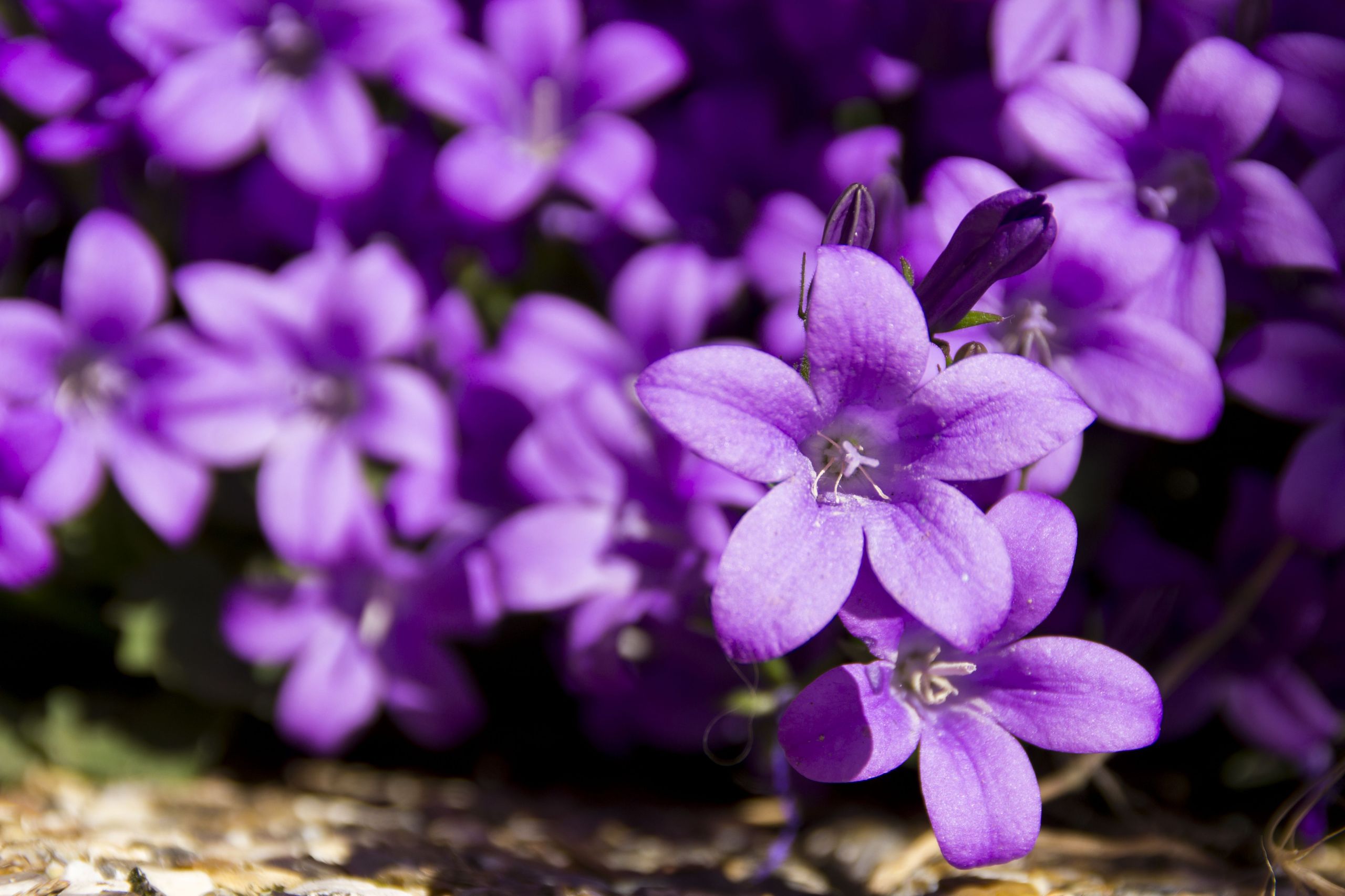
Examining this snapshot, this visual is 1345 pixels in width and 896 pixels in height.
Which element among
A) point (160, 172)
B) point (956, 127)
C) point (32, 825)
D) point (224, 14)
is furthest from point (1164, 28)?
point (32, 825)

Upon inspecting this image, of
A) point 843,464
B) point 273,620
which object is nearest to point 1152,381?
point 843,464

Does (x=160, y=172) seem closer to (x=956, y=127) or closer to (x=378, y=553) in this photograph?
(x=378, y=553)

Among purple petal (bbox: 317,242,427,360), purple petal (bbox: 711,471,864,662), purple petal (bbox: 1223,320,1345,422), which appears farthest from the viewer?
purple petal (bbox: 317,242,427,360)

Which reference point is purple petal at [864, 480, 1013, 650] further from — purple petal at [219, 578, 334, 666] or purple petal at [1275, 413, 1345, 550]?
purple petal at [219, 578, 334, 666]

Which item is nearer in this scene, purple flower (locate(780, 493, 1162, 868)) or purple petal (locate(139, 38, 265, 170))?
purple flower (locate(780, 493, 1162, 868))

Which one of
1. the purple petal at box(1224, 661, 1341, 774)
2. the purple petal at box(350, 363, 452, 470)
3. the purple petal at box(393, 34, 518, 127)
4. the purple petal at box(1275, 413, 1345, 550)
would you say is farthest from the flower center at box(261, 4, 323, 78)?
the purple petal at box(1224, 661, 1341, 774)

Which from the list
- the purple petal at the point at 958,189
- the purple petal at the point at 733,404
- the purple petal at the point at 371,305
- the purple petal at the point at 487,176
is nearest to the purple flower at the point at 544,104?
the purple petal at the point at 487,176

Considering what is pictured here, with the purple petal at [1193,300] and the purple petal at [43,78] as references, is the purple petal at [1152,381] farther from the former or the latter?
the purple petal at [43,78]

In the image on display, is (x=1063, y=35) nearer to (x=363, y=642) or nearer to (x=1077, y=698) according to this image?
(x=1077, y=698)
